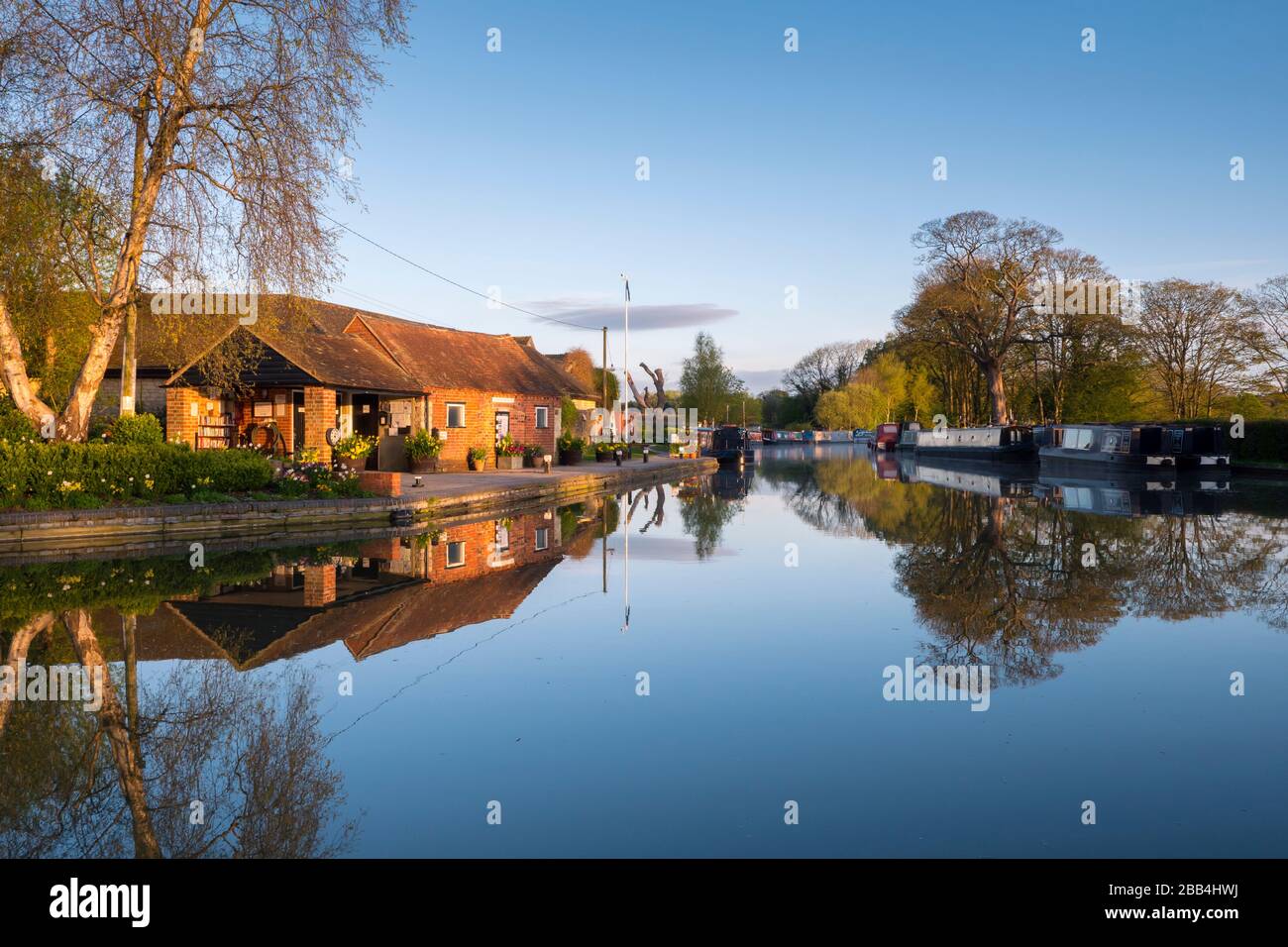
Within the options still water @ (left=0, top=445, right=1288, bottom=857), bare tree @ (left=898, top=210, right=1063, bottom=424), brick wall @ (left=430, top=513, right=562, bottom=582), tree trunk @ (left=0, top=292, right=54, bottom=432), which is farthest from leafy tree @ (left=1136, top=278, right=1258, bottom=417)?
tree trunk @ (left=0, top=292, right=54, bottom=432)

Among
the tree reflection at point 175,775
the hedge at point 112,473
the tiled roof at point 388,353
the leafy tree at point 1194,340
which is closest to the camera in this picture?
the tree reflection at point 175,775

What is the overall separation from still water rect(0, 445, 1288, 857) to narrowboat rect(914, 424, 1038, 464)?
3298 centimetres

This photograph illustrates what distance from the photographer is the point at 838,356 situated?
112812mm

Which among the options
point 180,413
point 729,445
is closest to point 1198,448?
point 729,445

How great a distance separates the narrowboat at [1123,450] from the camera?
31938mm

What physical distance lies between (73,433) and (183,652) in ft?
35.2

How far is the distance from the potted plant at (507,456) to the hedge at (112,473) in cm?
1459

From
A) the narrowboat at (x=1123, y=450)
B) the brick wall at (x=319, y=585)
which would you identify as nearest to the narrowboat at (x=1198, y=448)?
the narrowboat at (x=1123, y=450)

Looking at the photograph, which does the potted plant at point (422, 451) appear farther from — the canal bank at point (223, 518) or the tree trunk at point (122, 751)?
the tree trunk at point (122, 751)

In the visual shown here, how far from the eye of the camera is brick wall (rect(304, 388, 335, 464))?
22.6m

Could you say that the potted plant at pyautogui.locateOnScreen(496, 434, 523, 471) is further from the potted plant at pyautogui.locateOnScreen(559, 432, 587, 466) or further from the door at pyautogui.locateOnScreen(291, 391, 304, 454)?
the door at pyautogui.locateOnScreen(291, 391, 304, 454)

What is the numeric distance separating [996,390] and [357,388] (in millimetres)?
34501
